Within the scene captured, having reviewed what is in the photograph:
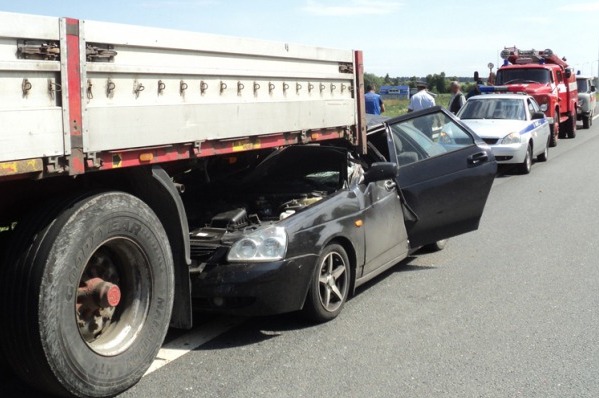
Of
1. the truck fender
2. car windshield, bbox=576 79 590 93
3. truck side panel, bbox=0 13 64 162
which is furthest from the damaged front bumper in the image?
car windshield, bbox=576 79 590 93

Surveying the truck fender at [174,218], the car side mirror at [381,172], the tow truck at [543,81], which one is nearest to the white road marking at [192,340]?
the truck fender at [174,218]

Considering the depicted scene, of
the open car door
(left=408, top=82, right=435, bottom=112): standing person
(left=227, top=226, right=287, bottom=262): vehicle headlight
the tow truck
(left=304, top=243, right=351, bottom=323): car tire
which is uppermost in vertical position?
the tow truck

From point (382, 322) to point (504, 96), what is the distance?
1300 centimetres

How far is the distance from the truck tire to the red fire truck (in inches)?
734

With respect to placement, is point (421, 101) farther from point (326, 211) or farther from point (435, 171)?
point (326, 211)

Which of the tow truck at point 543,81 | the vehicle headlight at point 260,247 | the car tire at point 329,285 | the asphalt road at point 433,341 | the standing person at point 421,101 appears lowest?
the asphalt road at point 433,341

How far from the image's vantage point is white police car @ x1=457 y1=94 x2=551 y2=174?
1596cm

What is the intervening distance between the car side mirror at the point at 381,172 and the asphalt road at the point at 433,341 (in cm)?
102

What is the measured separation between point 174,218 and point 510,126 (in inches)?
502

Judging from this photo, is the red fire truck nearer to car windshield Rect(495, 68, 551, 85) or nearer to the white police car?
car windshield Rect(495, 68, 551, 85)

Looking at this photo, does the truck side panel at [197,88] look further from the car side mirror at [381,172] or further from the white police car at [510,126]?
the white police car at [510,126]

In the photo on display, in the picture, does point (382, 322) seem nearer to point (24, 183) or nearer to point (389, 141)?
point (389, 141)

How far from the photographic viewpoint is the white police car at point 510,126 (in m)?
16.0

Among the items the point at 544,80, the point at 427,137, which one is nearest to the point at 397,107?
the point at 544,80
